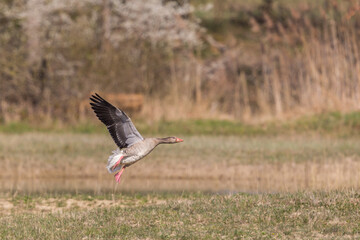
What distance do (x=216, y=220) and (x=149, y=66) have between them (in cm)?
1705

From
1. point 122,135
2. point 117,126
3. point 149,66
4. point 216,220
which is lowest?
point 216,220

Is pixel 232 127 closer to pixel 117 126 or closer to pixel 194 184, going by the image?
pixel 194 184

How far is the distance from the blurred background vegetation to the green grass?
37.7 feet

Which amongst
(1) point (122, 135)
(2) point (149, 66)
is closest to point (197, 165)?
(1) point (122, 135)

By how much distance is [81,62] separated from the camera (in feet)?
79.0

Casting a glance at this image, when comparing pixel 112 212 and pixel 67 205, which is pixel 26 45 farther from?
pixel 112 212

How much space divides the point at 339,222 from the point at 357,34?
13764 mm

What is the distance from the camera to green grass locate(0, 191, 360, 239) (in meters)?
8.02

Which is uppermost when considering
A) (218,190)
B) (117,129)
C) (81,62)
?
Answer: (81,62)

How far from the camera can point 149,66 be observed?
2533 cm

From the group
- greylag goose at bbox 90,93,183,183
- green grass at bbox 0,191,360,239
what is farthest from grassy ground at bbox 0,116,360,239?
greylag goose at bbox 90,93,183,183

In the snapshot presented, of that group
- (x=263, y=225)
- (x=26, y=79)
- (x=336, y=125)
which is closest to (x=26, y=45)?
(x=26, y=79)

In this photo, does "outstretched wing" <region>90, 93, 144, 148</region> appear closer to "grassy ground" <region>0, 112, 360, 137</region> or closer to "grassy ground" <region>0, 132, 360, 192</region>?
"grassy ground" <region>0, 132, 360, 192</region>

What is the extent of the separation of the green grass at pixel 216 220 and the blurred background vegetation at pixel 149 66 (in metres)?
11.5
